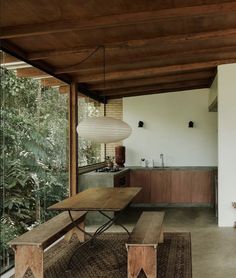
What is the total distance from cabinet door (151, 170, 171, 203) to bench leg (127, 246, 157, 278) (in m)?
5.11

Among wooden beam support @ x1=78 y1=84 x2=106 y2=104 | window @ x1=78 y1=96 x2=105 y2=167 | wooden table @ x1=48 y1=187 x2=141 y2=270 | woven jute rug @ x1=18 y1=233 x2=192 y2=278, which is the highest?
wooden beam support @ x1=78 y1=84 x2=106 y2=104

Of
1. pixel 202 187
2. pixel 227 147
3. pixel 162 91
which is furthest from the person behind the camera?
pixel 162 91

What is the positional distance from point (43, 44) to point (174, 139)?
214 inches

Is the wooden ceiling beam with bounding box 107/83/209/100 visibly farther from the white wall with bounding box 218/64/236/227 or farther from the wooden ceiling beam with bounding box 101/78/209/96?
the white wall with bounding box 218/64/236/227

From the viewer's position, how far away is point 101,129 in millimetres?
5031

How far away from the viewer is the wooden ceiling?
3.83 meters

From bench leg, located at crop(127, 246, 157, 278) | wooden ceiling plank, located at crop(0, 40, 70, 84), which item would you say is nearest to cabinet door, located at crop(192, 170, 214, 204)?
wooden ceiling plank, located at crop(0, 40, 70, 84)

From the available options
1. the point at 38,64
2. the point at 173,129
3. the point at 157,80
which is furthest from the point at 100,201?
the point at 173,129

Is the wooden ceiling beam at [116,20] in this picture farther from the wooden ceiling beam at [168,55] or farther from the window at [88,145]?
the window at [88,145]

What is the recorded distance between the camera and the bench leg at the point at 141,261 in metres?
4.16

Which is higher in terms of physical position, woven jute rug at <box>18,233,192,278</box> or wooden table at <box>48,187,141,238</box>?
wooden table at <box>48,187,141,238</box>

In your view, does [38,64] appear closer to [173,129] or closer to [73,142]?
[73,142]

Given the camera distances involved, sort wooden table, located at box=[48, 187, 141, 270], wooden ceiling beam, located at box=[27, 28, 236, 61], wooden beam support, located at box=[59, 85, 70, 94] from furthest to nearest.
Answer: wooden beam support, located at box=[59, 85, 70, 94] < wooden ceiling beam, located at box=[27, 28, 236, 61] < wooden table, located at box=[48, 187, 141, 270]

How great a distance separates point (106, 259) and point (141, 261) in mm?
1059
